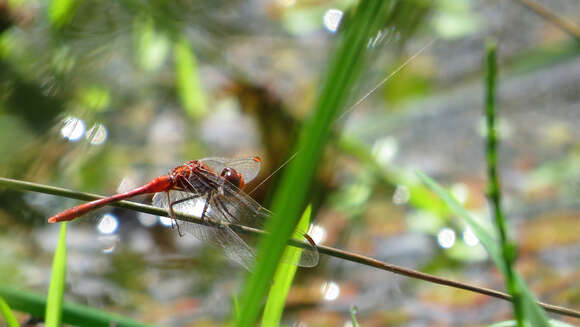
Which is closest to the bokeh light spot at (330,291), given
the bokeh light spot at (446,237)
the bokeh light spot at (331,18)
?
the bokeh light spot at (446,237)

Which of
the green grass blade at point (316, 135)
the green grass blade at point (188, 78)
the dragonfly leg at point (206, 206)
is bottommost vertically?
the green grass blade at point (316, 135)

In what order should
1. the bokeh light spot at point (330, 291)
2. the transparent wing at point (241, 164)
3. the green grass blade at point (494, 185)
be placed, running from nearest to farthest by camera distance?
1. the green grass blade at point (494, 185)
2. the transparent wing at point (241, 164)
3. the bokeh light spot at point (330, 291)

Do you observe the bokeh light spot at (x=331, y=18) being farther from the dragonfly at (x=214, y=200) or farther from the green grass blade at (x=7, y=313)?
the green grass blade at (x=7, y=313)

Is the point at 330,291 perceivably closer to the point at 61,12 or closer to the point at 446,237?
the point at 446,237

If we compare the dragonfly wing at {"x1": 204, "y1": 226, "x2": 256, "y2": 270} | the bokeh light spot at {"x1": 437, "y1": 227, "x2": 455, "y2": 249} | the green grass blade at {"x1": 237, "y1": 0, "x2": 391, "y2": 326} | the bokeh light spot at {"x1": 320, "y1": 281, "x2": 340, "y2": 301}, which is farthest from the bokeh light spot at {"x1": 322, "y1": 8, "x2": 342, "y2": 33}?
the green grass blade at {"x1": 237, "y1": 0, "x2": 391, "y2": 326}

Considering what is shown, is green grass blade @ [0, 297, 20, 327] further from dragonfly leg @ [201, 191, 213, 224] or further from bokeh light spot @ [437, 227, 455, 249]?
bokeh light spot @ [437, 227, 455, 249]

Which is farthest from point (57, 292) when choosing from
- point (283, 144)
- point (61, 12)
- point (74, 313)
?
point (283, 144)

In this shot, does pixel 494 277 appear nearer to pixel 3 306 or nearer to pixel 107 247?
pixel 107 247
